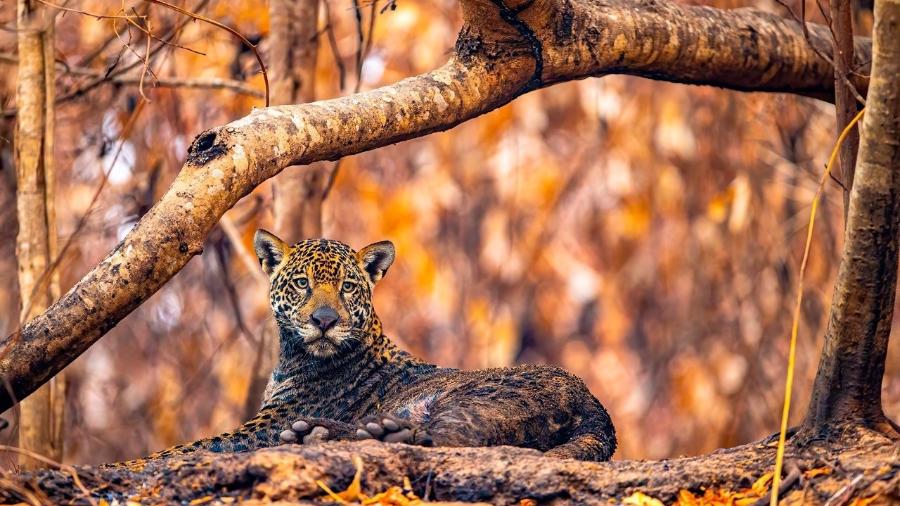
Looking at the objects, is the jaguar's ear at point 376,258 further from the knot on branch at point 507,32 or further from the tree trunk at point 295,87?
the knot on branch at point 507,32

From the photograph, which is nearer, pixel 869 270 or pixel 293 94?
pixel 869 270

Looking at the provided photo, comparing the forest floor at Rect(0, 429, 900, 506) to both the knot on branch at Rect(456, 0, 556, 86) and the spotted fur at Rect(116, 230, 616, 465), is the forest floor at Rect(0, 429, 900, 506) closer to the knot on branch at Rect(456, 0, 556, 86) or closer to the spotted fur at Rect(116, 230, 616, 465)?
the spotted fur at Rect(116, 230, 616, 465)

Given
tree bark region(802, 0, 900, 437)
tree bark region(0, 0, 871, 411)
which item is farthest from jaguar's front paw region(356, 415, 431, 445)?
tree bark region(802, 0, 900, 437)

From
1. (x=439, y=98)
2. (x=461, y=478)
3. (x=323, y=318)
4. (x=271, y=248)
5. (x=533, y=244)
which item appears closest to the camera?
(x=461, y=478)

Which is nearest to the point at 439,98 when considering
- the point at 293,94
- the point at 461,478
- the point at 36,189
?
the point at 461,478

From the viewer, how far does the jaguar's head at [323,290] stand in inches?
313

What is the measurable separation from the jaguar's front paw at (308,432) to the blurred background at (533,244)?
7.76 m

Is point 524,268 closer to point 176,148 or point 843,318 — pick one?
point 176,148

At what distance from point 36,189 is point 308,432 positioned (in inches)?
116

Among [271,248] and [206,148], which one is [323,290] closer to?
[271,248]

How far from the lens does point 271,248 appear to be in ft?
27.5

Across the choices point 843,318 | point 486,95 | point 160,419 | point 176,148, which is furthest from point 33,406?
point 160,419

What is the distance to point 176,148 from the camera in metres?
13.6

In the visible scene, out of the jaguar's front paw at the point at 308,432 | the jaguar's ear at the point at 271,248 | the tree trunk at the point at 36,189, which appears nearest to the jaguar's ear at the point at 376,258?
the jaguar's ear at the point at 271,248
